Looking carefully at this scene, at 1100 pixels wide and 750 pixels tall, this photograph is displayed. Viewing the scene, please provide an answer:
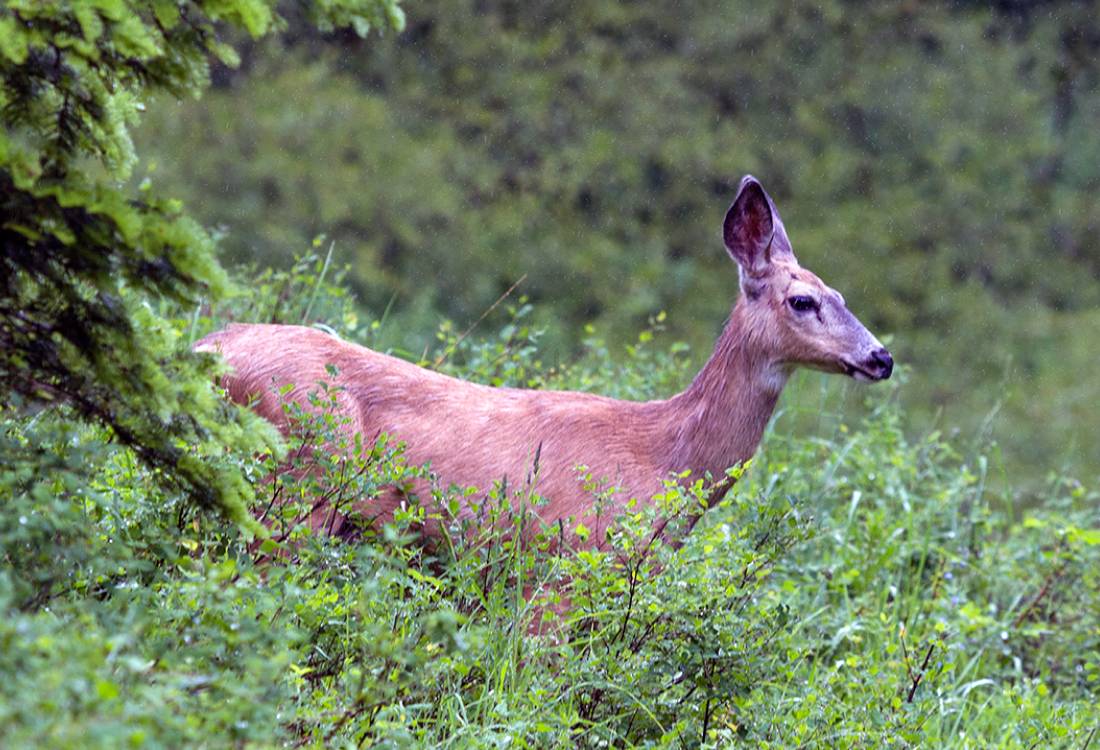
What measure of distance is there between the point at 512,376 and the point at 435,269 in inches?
359

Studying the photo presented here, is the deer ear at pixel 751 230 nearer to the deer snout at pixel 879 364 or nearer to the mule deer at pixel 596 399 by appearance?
the mule deer at pixel 596 399

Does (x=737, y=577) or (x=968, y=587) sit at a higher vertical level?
(x=737, y=577)

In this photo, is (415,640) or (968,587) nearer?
(415,640)

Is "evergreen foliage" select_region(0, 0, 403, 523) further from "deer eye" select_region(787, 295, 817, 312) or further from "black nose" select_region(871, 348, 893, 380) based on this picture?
"black nose" select_region(871, 348, 893, 380)

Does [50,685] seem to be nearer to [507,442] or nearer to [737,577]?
[737,577]

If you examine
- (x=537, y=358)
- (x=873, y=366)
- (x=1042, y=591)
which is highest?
→ (x=873, y=366)

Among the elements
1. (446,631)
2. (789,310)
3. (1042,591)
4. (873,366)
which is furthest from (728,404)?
(446,631)

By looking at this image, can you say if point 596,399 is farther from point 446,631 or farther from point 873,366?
point 446,631

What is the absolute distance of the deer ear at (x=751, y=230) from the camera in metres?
6.82

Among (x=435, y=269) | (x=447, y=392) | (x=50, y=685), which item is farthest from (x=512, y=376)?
(x=435, y=269)

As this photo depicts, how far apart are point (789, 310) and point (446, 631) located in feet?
10.1

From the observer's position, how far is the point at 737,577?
5.26 m

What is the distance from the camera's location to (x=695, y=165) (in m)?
18.1

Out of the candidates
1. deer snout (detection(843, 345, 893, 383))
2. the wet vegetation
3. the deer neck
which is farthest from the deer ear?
the wet vegetation
